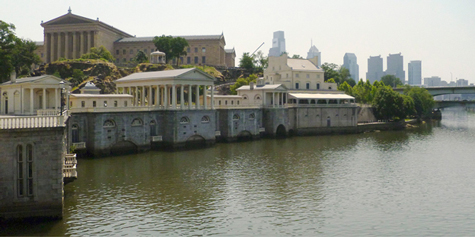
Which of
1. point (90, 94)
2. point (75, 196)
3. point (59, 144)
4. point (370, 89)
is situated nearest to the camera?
point (59, 144)

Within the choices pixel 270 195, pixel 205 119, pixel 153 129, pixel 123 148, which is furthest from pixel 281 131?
pixel 270 195

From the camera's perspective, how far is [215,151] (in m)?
64.3

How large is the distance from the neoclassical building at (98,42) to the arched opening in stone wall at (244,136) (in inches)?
2778

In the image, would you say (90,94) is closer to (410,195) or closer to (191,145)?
(191,145)

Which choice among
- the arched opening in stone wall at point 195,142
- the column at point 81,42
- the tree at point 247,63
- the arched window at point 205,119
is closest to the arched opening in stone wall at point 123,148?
the arched opening in stone wall at point 195,142

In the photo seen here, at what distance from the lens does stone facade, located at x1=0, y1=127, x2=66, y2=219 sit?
2603 centimetres

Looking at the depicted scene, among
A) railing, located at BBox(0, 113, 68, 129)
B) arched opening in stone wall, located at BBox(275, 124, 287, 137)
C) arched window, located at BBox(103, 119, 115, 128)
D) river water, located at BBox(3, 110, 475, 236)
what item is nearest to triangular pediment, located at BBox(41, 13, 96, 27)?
arched opening in stone wall, located at BBox(275, 124, 287, 137)

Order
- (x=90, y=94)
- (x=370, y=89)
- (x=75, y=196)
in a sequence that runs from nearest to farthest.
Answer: (x=75, y=196) → (x=90, y=94) → (x=370, y=89)

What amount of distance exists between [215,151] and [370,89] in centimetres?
7671

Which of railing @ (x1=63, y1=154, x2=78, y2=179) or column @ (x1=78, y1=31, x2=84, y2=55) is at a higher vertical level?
column @ (x1=78, y1=31, x2=84, y2=55)

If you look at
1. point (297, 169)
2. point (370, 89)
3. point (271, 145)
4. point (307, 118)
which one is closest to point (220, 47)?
point (370, 89)

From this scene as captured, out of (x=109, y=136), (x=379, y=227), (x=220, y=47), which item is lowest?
(x=379, y=227)

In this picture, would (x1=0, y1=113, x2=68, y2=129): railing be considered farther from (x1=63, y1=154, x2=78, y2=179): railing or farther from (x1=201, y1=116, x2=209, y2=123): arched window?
(x1=201, y1=116, x2=209, y2=123): arched window

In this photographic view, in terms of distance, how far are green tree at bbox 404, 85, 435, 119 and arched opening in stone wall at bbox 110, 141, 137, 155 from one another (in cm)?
9450
